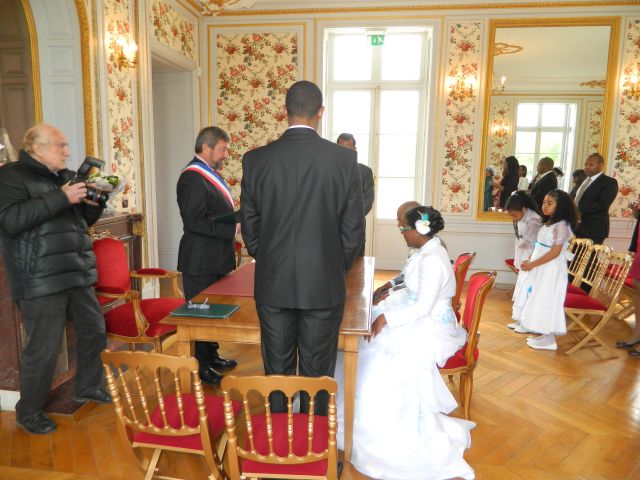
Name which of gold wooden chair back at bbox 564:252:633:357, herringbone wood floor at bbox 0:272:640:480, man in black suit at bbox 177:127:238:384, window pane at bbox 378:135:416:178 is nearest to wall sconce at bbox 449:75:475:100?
window pane at bbox 378:135:416:178

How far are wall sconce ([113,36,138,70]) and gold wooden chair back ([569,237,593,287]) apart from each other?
4.52 meters

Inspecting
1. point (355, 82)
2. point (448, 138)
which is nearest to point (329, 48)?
point (355, 82)

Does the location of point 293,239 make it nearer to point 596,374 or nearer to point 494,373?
point 494,373

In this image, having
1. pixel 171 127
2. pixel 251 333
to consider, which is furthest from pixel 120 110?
pixel 251 333

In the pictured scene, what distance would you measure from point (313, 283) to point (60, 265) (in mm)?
1538

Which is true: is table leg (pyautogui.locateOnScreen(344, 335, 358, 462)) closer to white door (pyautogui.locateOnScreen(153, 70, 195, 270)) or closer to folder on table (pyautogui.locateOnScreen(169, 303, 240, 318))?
folder on table (pyautogui.locateOnScreen(169, 303, 240, 318))

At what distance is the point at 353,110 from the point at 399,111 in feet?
2.16

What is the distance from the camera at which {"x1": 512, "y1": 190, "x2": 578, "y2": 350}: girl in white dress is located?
3.90m

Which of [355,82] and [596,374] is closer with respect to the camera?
[596,374]

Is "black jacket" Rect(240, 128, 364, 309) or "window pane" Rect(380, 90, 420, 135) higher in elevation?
"window pane" Rect(380, 90, 420, 135)

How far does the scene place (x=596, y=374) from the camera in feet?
11.6

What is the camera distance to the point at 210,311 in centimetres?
225

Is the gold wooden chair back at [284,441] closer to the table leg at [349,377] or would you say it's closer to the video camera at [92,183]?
the table leg at [349,377]

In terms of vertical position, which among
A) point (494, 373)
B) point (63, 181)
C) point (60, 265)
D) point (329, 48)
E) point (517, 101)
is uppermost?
point (329, 48)
